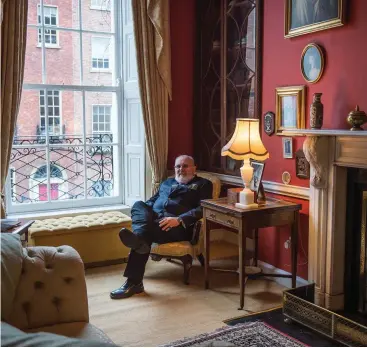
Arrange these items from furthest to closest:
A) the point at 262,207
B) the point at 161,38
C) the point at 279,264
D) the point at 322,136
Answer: the point at 161,38 < the point at 279,264 < the point at 262,207 < the point at 322,136

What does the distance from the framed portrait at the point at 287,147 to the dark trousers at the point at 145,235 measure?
1070 millimetres

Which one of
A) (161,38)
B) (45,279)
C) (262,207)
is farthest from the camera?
(161,38)

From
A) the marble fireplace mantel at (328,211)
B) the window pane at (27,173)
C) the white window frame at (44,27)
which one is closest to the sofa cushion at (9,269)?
the marble fireplace mantel at (328,211)

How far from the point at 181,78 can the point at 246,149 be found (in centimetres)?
180

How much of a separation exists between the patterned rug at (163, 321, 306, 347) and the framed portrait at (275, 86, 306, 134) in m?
1.62

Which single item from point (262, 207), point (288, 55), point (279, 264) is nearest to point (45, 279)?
point (262, 207)

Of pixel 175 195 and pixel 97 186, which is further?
pixel 97 186

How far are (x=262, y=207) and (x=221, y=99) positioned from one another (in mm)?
1528

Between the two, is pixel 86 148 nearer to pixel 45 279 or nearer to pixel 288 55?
pixel 288 55

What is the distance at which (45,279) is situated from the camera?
2311 mm

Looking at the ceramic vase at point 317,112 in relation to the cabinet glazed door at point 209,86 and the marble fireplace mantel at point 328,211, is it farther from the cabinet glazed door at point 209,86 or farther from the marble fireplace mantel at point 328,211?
the cabinet glazed door at point 209,86

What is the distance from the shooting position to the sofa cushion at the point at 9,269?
2.08 meters

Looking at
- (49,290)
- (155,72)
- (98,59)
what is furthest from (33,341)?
(98,59)

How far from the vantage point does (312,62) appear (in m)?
3.66
